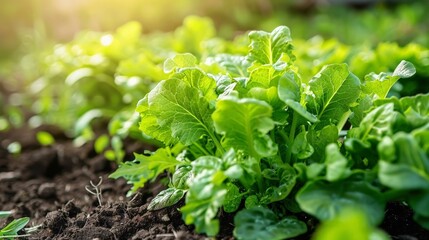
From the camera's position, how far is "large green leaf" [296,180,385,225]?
5.32ft

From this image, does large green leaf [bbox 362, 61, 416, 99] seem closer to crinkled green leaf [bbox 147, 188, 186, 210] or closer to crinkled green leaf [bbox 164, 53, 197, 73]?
Result: crinkled green leaf [bbox 164, 53, 197, 73]

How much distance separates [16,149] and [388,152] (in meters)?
2.46

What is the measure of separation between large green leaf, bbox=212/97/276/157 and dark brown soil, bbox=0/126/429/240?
31 centimetres

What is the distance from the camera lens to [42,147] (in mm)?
3768

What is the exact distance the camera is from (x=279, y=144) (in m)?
2.06

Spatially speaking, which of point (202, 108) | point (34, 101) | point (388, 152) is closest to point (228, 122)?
point (202, 108)

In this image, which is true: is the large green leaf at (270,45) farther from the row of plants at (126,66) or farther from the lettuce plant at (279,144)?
the row of plants at (126,66)

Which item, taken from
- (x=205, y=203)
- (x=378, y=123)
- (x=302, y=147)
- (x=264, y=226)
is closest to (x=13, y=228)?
(x=205, y=203)

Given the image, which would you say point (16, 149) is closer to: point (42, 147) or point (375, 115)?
point (42, 147)

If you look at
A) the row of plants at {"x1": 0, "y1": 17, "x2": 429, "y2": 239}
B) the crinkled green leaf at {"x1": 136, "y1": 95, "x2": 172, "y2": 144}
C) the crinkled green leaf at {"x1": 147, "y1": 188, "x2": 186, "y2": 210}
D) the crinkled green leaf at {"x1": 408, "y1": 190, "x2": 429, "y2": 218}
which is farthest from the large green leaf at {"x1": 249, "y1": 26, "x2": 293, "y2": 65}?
the crinkled green leaf at {"x1": 408, "y1": 190, "x2": 429, "y2": 218}

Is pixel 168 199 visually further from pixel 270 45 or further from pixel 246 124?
pixel 270 45

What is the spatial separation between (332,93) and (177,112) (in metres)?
0.54

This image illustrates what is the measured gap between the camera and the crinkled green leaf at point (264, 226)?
5.72ft

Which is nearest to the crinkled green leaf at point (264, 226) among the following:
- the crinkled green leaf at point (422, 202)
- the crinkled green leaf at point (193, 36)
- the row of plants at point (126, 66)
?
the crinkled green leaf at point (422, 202)
